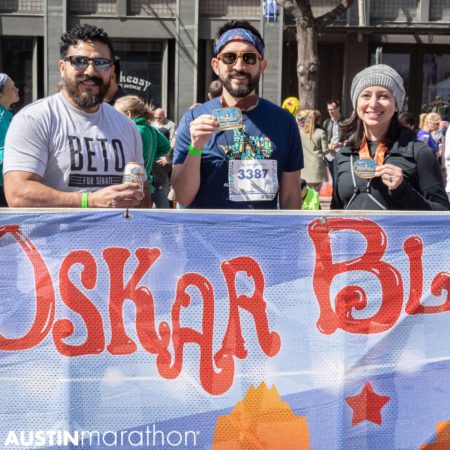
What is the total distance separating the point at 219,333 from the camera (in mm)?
3549

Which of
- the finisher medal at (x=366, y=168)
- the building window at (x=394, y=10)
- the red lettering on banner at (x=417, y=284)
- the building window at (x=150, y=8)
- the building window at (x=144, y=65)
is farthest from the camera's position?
the building window at (x=394, y=10)

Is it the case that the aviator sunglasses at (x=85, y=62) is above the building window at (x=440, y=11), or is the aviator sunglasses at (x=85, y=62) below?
below

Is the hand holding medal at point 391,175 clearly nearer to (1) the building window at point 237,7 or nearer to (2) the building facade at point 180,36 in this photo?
(2) the building facade at point 180,36

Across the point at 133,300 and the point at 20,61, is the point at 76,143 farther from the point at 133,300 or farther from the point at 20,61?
the point at 20,61

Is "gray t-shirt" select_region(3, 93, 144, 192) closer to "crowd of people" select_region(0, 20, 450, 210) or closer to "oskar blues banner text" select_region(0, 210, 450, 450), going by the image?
"crowd of people" select_region(0, 20, 450, 210)

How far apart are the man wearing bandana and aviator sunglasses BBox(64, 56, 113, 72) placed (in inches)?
20.2

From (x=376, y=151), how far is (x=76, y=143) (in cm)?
149

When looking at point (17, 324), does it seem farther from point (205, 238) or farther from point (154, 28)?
point (154, 28)

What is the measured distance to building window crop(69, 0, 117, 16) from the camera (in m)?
20.2

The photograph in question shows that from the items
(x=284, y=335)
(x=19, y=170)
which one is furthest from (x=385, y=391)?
(x=19, y=170)

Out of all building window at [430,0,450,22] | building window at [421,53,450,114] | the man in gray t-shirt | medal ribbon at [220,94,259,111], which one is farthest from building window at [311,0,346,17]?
the man in gray t-shirt

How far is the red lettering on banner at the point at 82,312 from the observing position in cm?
351

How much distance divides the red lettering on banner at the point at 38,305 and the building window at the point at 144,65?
17.0 m

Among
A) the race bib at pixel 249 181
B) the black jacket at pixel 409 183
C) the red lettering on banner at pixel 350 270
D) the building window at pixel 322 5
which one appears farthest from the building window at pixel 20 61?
the red lettering on banner at pixel 350 270
